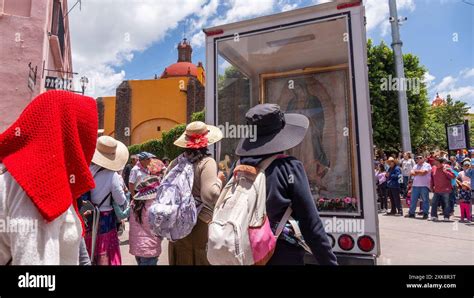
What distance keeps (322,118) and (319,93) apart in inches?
18.3

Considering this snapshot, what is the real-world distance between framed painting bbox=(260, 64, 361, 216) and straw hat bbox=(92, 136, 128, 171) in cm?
301

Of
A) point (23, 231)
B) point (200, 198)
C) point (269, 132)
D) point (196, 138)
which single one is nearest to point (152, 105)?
point (196, 138)

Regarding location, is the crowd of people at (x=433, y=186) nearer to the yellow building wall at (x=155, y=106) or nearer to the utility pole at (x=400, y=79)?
the utility pole at (x=400, y=79)

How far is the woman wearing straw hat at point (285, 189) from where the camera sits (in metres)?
2.01

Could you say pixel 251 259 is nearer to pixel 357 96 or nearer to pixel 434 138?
pixel 357 96

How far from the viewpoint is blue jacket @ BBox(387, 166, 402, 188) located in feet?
34.5

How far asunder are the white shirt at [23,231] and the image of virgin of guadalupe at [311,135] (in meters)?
4.70

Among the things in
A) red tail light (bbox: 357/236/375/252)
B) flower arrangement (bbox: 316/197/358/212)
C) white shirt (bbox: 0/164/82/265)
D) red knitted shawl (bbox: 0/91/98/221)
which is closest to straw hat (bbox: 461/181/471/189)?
flower arrangement (bbox: 316/197/358/212)

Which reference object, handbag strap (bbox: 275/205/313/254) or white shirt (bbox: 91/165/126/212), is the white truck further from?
white shirt (bbox: 91/165/126/212)

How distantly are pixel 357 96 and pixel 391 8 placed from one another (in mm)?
14064

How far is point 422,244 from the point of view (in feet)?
21.5

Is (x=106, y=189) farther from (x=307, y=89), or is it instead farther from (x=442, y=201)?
(x=442, y=201)

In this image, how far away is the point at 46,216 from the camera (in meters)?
1.27
